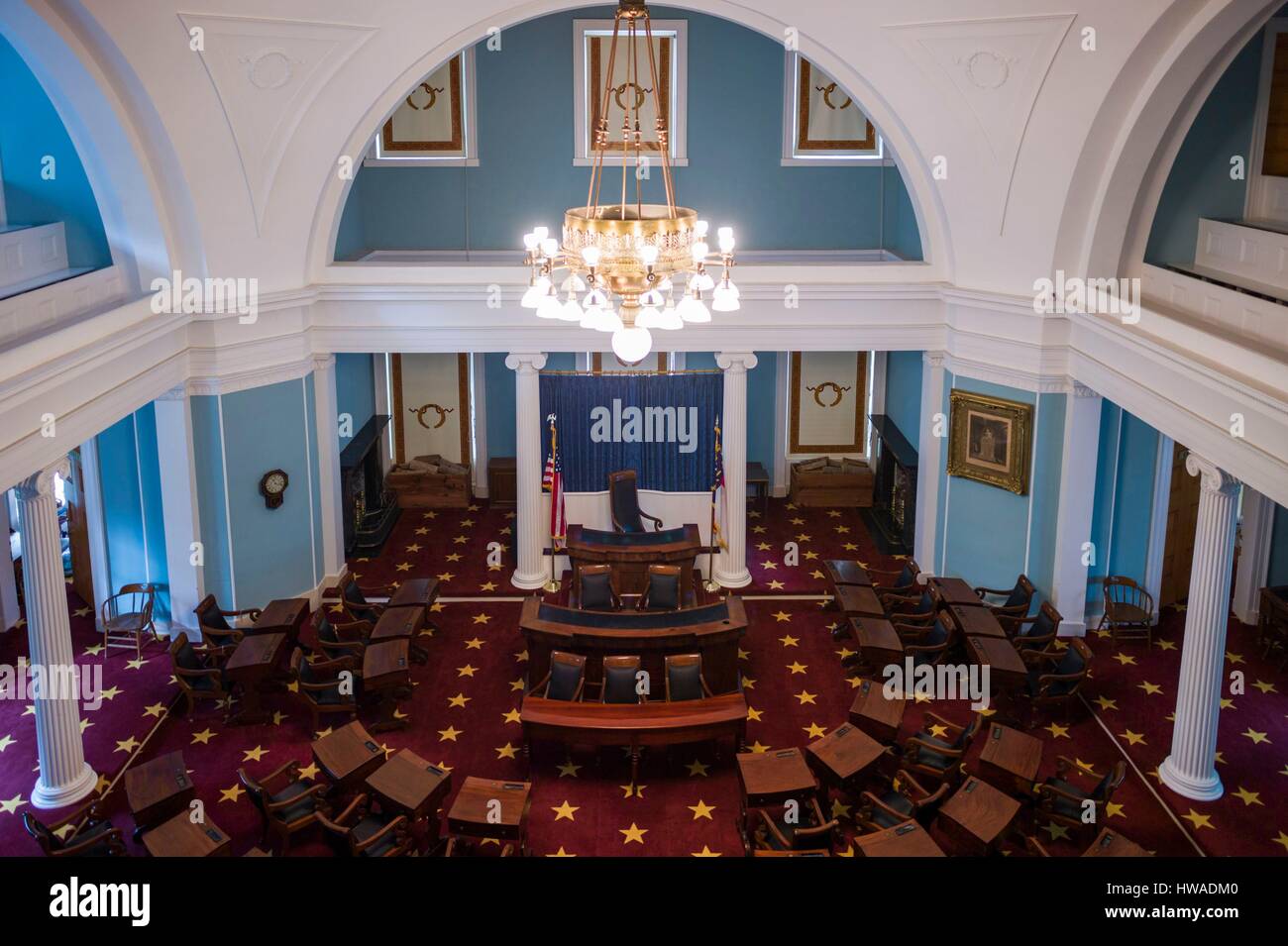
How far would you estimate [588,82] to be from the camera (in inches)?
628

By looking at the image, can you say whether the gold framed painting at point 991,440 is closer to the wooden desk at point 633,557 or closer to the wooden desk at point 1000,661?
the wooden desk at point 1000,661

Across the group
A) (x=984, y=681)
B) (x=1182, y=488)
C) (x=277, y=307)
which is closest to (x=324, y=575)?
(x=277, y=307)

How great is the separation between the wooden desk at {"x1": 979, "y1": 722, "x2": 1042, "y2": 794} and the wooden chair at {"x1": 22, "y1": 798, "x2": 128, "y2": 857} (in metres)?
7.03

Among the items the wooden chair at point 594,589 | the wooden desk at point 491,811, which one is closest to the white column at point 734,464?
the wooden chair at point 594,589

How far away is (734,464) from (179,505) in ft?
21.7

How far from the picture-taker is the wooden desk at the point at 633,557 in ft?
45.9

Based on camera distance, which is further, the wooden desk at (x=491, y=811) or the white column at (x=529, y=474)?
the white column at (x=529, y=474)

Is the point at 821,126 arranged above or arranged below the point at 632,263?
above

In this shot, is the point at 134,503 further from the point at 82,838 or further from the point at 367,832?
the point at 367,832

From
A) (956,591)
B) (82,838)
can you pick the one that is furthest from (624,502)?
(82,838)

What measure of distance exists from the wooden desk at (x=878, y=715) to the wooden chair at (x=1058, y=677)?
5.51ft

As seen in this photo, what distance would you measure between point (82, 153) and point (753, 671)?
8729mm

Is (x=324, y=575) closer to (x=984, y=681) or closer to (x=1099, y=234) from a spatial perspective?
(x=984, y=681)

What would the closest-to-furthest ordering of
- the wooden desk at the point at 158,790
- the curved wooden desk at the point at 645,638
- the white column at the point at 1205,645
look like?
1. the wooden desk at the point at 158,790
2. the white column at the point at 1205,645
3. the curved wooden desk at the point at 645,638
